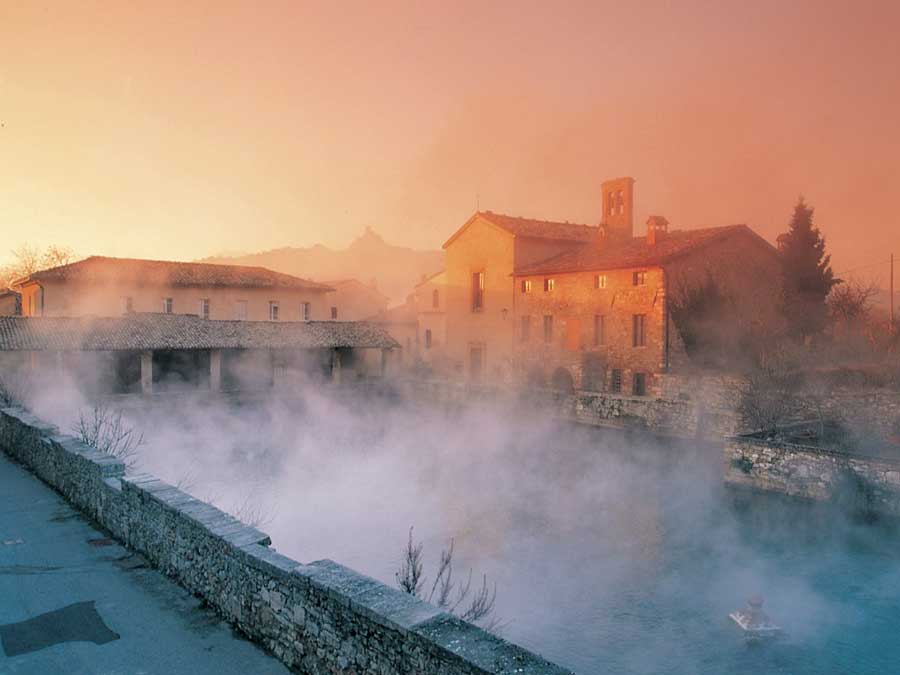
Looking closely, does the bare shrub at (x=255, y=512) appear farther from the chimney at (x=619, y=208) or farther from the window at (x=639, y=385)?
the chimney at (x=619, y=208)

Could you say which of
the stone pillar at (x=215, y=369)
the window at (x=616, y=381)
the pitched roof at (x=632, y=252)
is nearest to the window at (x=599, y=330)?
the window at (x=616, y=381)

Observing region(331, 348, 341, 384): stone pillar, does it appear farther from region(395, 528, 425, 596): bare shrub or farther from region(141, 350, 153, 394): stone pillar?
region(395, 528, 425, 596): bare shrub

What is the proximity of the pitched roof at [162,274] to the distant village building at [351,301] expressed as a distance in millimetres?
7106

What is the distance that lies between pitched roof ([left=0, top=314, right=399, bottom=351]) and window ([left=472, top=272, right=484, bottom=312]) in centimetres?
486

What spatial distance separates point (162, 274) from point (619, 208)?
929 inches

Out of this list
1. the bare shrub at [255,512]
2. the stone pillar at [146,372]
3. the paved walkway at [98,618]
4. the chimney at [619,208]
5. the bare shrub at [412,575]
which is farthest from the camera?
the chimney at [619,208]

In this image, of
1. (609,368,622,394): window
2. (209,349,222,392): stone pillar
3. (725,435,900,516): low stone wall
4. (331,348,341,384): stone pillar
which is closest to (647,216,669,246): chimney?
(609,368,622,394): window

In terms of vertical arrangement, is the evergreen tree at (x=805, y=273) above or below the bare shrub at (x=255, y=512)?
above

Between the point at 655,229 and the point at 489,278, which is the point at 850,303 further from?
the point at 489,278

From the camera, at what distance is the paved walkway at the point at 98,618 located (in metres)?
4.68

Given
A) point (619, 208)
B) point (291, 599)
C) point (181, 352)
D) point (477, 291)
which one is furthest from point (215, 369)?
point (291, 599)

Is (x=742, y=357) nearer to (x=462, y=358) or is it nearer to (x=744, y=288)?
(x=744, y=288)

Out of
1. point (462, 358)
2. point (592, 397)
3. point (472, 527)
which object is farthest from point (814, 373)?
point (462, 358)

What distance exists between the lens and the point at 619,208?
3309 cm
